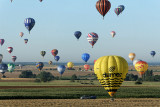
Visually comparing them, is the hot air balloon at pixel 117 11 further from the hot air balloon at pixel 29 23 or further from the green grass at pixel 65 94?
the green grass at pixel 65 94

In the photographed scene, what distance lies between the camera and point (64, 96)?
75.9 meters

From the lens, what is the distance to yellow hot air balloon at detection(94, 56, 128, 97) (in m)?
57.5

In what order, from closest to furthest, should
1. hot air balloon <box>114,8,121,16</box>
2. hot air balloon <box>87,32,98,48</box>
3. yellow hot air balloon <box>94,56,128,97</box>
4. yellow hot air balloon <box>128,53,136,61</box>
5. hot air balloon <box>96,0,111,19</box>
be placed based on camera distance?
yellow hot air balloon <box>94,56,128,97</box> → hot air balloon <box>96,0,111,19</box> → hot air balloon <box>87,32,98,48</box> → hot air balloon <box>114,8,121,16</box> → yellow hot air balloon <box>128,53,136,61</box>

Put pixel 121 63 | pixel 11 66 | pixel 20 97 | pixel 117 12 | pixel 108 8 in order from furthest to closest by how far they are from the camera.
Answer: pixel 11 66 → pixel 117 12 → pixel 108 8 → pixel 20 97 → pixel 121 63

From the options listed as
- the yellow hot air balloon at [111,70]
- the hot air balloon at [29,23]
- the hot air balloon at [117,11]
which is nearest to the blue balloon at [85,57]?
the hot air balloon at [117,11]

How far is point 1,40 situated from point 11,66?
57.5 feet

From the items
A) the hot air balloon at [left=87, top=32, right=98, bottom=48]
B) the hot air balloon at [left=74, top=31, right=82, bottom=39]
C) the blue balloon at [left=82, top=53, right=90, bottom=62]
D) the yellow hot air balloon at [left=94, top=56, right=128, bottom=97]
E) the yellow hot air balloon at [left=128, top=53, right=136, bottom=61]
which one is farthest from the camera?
the yellow hot air balloon at [left=128, top=53, right=136, bottom=61]

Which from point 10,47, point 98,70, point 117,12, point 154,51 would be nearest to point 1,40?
point 10,47

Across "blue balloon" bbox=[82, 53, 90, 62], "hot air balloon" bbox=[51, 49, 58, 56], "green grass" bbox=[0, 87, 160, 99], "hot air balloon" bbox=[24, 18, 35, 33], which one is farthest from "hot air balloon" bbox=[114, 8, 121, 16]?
"hot air balloon" bbox=[51, 49, 58, 56]

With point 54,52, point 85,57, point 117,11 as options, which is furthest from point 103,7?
point 54,52

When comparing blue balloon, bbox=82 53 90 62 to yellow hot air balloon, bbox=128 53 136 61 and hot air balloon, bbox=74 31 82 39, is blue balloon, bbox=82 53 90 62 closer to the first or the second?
hot air balloon, bbox=74 31 82 39

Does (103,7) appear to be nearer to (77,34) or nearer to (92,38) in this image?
(92,38)

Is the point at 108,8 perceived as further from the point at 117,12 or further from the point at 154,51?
the point at 154,51

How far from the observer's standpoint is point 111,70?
57531 millimetres
